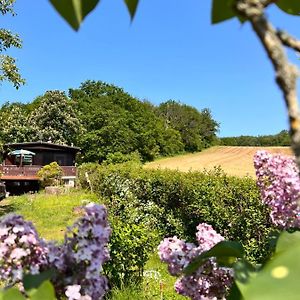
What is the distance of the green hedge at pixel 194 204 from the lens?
31.4ft

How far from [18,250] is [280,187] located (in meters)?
0.81

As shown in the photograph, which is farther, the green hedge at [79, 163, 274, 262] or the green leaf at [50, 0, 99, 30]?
the green hedge at [79, 163, 274, 262]

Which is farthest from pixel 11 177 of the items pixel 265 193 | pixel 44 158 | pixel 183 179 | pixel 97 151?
pixel 265 193

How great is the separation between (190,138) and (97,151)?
23.1 m

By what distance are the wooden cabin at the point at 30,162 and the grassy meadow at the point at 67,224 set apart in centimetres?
748

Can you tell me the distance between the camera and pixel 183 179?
12.2m

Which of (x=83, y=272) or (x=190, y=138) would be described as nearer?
(x=83, y=272)

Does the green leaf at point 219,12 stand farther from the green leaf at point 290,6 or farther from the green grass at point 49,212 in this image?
the green grass at point 49,212

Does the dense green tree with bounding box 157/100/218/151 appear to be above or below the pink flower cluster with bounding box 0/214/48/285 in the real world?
above

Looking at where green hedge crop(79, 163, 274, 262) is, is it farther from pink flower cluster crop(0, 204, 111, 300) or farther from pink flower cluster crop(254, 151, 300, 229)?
pink flower cluster crop(0, 204, 111, 300)

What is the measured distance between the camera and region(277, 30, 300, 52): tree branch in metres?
0.34

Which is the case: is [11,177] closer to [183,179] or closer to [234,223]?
[183,179]

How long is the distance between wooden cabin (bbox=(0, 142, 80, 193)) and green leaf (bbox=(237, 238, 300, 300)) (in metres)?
29.9

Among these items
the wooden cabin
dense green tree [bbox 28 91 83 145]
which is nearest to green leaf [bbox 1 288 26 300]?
the wooden cabin
